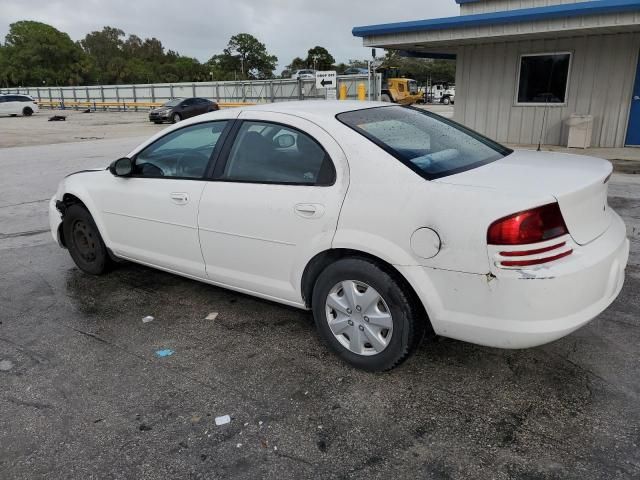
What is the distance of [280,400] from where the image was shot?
290 cm

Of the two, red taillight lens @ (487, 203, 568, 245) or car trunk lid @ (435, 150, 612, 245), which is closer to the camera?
red taillight lens @ (487, 203, 568, 245)

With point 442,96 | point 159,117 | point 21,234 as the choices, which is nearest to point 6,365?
point 21,234

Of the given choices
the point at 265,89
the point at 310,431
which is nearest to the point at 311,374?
the point at 310,431

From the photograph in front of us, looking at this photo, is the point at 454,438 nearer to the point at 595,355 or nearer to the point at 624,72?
the point at 595,355

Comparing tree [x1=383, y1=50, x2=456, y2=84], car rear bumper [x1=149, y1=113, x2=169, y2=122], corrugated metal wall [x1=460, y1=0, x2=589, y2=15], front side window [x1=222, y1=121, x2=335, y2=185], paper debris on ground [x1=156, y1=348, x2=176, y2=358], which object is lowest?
paper debris on ground [x1=156, y1=348, x2=176, y2=358]

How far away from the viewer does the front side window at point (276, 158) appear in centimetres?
319

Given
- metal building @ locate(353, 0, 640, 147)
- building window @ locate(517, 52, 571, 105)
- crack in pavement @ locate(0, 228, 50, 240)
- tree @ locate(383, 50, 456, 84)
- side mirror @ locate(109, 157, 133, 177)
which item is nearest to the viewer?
side mirror @ locate(109, 157, 133, 177)

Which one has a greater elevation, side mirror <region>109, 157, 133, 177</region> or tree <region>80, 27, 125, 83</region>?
tree <region>80, 27, 125, 83</region>

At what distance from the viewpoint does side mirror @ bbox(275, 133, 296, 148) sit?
3.37 metres

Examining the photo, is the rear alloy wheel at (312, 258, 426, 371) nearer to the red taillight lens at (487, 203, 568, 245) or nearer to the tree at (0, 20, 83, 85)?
the red taillight lens at (487, 203, 568, 245)

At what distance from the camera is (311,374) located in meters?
3.16

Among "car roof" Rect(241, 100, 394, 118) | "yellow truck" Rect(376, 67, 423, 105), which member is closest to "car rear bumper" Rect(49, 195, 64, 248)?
"car roof" Rect(241, 100, 394, 118)

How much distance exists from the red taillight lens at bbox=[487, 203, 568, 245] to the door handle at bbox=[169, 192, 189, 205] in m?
2.19

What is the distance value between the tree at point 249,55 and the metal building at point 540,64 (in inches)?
4145
